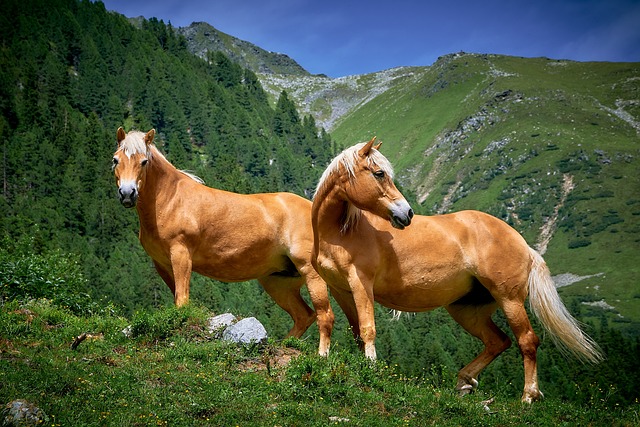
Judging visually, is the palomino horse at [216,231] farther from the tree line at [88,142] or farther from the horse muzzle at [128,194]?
the tree line at [88,142]

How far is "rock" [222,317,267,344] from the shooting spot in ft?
33.2

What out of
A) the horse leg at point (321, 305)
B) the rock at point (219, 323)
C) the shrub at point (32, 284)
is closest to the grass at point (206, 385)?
the rock at point (219, 323)

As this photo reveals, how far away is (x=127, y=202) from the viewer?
10148 millimetres

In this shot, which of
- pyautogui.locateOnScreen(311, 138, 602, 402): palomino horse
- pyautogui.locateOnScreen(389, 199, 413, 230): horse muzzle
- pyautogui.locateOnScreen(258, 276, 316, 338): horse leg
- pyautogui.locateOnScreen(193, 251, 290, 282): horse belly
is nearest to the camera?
pyautogui.locateOnScreen(389, 199, 413, 230): horse muzzle

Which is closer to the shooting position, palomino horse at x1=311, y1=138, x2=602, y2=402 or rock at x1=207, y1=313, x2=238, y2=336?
palomino horse at x1=311, y1=138, x2=602, y2=402

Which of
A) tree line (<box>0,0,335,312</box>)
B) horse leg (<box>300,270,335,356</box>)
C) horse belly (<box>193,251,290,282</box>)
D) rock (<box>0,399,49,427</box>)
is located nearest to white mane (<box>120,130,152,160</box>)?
horse belly (<box>193,251,290,282</box>)

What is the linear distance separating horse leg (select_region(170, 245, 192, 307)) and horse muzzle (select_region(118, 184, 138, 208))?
1315 mm

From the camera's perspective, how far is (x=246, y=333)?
1026 centimetres

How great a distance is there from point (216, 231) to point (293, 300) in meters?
2.41

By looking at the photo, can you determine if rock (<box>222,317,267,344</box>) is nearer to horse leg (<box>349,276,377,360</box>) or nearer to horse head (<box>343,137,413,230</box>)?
horse leg (<box>349,276,377,360</box>)

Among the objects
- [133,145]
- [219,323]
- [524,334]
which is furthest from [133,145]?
[524,334]

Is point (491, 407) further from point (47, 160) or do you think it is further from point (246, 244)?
point (47, 160)

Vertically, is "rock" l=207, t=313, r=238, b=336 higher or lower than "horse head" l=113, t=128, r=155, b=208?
lower

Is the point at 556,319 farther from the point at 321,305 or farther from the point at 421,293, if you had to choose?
the point at 321,305
